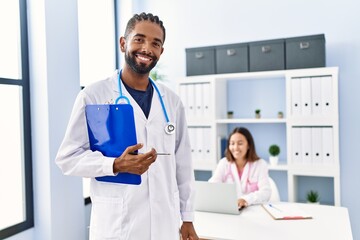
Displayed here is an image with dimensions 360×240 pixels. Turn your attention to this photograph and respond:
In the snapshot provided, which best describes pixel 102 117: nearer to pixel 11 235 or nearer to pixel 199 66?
pixel 11 235

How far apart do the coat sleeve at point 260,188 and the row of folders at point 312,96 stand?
1.96ft

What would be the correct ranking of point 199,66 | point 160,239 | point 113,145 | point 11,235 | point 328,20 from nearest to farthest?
point 113,145, point 160,239, point 11,235, point 328,20, point 199,66

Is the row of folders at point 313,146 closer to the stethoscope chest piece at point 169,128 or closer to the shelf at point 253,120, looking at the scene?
the shelf at point 253,120

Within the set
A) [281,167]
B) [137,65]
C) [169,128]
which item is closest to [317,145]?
[281,167]

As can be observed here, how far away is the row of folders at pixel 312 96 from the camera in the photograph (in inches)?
106

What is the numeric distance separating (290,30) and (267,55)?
16.1 inches

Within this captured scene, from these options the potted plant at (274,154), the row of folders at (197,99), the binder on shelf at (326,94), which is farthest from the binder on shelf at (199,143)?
the binder on shelf at (326,94)

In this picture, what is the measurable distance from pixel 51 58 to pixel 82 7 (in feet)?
3.46

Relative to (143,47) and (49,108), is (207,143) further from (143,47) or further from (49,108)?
(143,47)

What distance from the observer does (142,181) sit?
122cm

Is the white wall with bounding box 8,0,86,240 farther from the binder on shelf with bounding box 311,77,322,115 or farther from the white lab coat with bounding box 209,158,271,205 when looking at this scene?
the binder on shelf with bounding box 311,77,322,115

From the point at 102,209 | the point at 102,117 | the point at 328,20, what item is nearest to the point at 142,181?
the point at 102,209

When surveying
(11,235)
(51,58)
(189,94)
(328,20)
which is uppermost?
(328,20)

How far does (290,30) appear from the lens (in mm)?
3092
